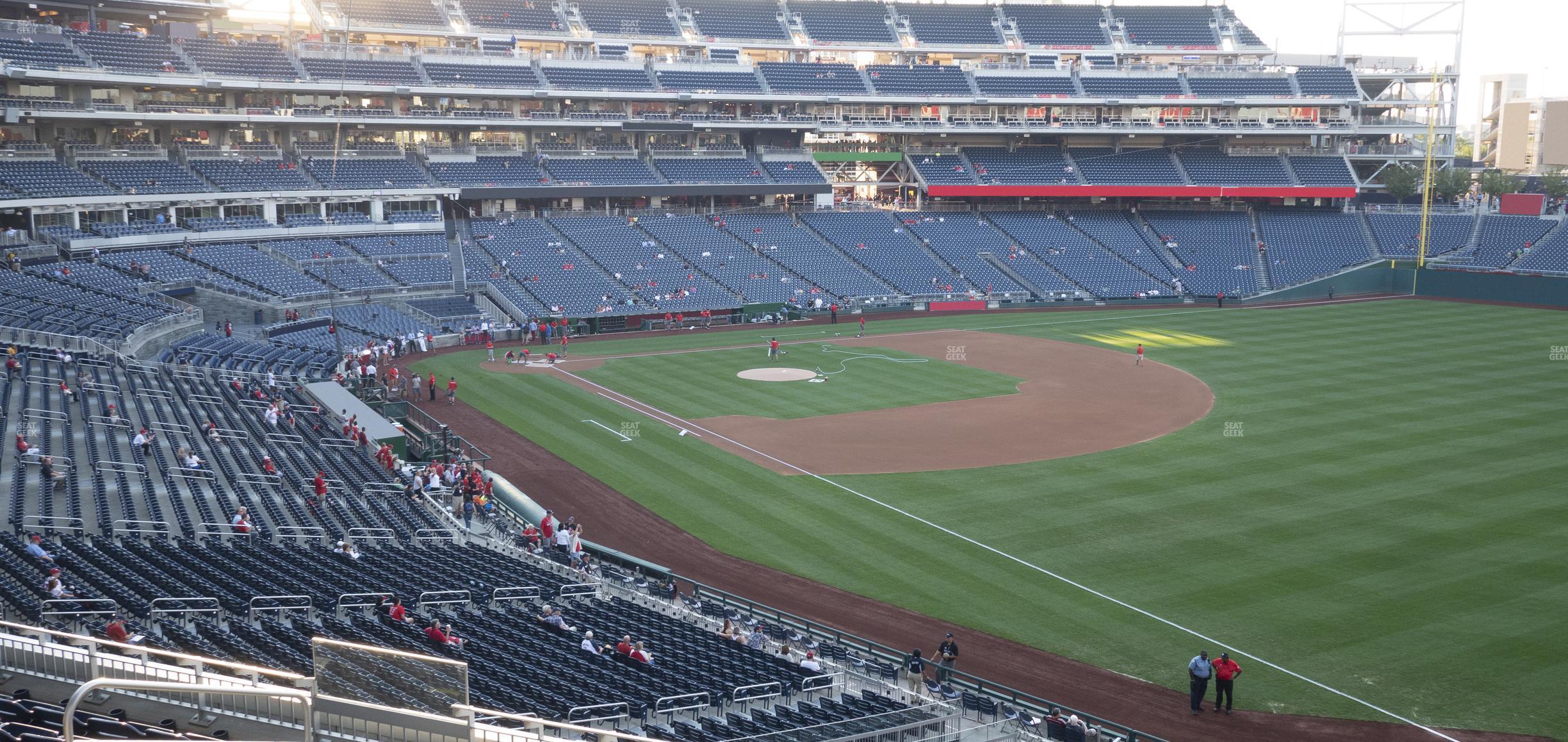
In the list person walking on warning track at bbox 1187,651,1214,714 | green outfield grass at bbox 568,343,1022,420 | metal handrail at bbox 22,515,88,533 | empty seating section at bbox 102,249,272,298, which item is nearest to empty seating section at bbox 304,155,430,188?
empty seating section at bbox 102,249,272,298

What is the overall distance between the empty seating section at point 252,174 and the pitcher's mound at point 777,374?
29.9 metres

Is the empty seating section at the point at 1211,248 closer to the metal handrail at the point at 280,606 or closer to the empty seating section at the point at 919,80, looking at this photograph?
the empty seating section at the point at 919,80

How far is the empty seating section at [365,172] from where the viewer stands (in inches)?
2479

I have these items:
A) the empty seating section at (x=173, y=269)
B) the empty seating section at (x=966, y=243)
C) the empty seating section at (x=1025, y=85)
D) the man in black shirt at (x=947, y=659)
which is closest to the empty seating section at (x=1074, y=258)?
the empty seating section at (x=966, y=243)

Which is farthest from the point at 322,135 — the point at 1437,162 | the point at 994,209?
the point at 1437,162

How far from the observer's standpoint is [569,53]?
248ft

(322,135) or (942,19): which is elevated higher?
(942,19)

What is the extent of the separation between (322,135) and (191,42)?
8.16 meters

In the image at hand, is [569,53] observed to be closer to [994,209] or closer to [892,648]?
[994,209]

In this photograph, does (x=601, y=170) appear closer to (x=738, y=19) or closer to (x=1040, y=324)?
(x=738, y=19)

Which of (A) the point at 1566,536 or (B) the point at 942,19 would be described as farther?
(B) the point at 942,19

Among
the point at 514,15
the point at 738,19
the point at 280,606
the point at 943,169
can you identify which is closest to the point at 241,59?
the point at 514,15

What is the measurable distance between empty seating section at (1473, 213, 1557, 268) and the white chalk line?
5.73 m

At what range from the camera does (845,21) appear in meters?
83.5
